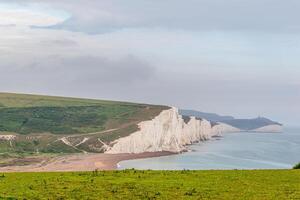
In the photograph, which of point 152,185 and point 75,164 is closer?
point 152,185

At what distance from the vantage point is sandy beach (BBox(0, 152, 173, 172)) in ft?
447

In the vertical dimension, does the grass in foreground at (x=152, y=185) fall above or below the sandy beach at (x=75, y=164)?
above

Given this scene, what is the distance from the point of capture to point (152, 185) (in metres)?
26.4

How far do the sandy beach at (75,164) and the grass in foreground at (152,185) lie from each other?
338 feet

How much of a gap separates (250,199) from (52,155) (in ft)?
511

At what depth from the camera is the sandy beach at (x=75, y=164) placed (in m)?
136

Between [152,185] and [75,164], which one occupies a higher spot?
[152,185]

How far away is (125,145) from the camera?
650 feet

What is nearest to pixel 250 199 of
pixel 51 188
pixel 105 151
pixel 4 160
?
pixel 51 188

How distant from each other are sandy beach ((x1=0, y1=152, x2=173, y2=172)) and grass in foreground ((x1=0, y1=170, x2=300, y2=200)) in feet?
338

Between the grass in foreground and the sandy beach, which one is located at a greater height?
the grass in foreground

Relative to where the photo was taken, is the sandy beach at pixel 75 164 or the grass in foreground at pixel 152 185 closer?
the grass in foreground at pixel 152 185

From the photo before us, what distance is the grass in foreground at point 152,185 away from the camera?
2331cm

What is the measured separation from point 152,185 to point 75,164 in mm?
125348
